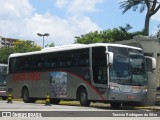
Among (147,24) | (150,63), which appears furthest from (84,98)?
(147,24)

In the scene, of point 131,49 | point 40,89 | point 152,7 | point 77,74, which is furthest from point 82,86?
point 152,7

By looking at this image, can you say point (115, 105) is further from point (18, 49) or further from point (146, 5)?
point (18, 49)

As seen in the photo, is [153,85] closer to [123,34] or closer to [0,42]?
[123,34]

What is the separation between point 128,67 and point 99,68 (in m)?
1.53

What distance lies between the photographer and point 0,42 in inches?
7106

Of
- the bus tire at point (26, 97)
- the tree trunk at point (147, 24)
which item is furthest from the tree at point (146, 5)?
the bus tire at point (26, 97)

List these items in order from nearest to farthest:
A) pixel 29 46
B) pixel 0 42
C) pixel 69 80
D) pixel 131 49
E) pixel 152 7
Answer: pixel 131 49 < pixel 69 80 < pixel 152 7 < pixel 29 46 < pixel 0 42

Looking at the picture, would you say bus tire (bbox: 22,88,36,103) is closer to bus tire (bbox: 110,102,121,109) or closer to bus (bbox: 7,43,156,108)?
bus (bbox: 7,43,156,108)

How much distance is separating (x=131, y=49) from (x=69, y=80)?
4525mm

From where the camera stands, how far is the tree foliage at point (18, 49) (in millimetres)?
98500

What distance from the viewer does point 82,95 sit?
26.9 metres

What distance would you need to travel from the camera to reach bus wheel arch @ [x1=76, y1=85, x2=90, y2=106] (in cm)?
2642

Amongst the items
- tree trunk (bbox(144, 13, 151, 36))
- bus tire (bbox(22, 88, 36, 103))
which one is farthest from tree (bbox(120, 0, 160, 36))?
bus tire (bbox(22, 88, 36, 103))

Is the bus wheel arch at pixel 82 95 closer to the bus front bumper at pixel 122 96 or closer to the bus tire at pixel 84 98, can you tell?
the bus tire at pixel 84 98
